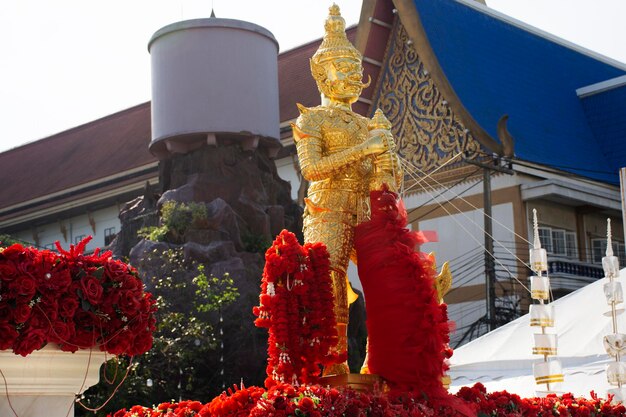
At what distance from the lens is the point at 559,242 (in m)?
18.8

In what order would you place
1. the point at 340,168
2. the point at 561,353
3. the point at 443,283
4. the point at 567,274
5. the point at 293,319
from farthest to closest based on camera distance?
1. the point at 567,274
2. the point at 561,353
3. the point at 443,283
4. the point at 340,168
5. the point at 293,319

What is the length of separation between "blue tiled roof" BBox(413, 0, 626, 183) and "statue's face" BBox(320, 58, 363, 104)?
1037cm

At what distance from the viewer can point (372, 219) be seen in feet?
23.2

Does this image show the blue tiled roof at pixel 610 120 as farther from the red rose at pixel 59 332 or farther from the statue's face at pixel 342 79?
the red rose at pixel 59 332

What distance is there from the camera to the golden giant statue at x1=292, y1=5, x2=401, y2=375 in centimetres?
727

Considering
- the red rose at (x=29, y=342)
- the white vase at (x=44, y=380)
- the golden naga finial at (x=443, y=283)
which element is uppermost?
the golden naga finial at (x=443, y=283)

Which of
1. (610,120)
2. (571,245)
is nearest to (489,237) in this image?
(571,245)

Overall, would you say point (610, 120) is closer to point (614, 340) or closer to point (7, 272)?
point (614, 340)

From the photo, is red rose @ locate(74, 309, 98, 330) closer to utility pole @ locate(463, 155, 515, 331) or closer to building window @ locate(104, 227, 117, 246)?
utility pole @ locate(463, 155, 515, 331)

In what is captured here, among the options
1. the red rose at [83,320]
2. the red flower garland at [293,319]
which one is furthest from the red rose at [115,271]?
the red flower garland at [293,319]

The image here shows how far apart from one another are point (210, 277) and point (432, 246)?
4.14m

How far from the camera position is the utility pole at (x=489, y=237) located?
1672 centimetres

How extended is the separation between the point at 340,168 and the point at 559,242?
12.2m

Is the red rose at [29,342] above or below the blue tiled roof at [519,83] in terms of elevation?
below
